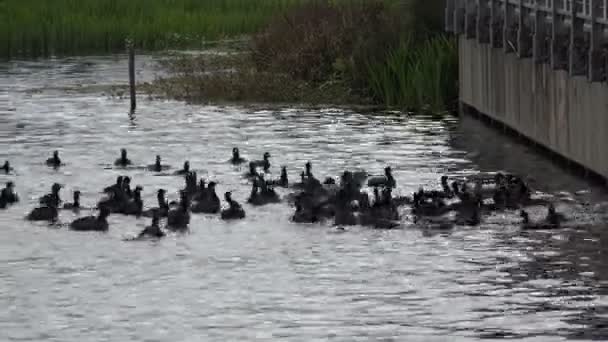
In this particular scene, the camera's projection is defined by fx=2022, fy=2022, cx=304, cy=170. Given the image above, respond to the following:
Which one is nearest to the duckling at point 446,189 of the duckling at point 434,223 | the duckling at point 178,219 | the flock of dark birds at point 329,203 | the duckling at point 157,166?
the flock of dark birds at point 329,203

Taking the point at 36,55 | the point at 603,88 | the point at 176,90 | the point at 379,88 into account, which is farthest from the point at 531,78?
the point at 36,55

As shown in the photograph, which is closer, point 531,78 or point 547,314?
point 547,314

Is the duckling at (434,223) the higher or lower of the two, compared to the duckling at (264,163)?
lower

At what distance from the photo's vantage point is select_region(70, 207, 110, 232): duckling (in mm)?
27484

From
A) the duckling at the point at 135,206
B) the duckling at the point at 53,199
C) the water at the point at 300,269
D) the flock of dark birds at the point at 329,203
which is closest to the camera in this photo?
the water at the point at 300,269

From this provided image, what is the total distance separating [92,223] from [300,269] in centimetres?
418

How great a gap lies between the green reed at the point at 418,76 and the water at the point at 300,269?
646 centimetres

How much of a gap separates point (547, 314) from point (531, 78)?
15.4m

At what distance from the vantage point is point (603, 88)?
30.0 meters

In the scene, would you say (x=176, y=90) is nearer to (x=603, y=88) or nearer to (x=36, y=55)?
(x=36, y=55)

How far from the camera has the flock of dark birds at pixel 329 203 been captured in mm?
27484

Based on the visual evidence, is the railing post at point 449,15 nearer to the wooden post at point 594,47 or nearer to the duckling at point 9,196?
the wooden post at point 594,47

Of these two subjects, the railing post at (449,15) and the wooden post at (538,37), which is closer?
the wooden post at (538,37)

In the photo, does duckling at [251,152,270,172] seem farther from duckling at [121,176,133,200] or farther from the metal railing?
the metal railing
